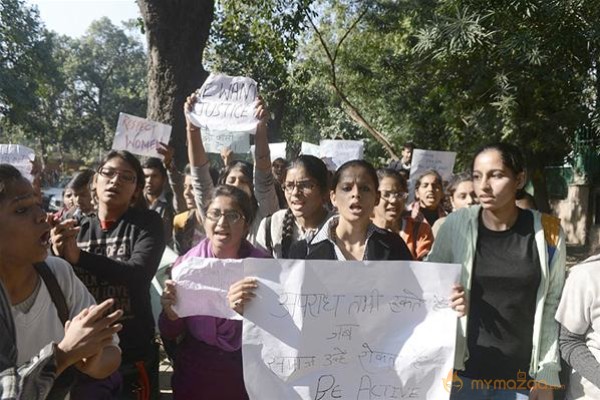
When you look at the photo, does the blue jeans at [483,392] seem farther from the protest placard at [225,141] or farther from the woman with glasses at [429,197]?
the protest placard at [225,141]

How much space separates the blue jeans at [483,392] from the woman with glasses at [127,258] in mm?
1479

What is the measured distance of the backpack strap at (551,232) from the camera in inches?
103

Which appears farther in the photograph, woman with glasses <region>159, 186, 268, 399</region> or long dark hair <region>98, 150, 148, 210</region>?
long dark hair <region>98, 150, 148, 210</region>

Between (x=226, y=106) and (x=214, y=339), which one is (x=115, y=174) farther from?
(x=226, y=106)

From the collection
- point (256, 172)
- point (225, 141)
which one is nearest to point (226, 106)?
point (256, 172)

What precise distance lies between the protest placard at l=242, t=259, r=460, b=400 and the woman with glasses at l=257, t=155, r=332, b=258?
71cm

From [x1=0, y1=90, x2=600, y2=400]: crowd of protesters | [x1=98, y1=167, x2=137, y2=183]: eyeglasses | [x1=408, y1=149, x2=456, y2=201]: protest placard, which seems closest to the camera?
[x1=0, y1=90, x2=600, y2=400]: crowd of protesters

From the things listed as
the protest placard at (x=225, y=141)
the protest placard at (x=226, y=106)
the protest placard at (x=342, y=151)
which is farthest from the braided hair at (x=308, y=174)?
the protest placard at (x=342, y=151)

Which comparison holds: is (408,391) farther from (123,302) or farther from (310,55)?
(310,55)

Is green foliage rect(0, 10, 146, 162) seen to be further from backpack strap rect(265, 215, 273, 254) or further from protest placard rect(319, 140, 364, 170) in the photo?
backpack strap rect(265, 215, 273, 254)

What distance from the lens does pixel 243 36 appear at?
12.7 m

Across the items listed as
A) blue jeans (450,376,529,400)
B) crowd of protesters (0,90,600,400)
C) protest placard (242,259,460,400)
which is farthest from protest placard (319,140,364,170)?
Result: protest placard (242,259,460,400)

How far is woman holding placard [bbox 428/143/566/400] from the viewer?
8.51ft

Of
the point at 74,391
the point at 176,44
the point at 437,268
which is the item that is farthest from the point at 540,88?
→ the point at 74,391
